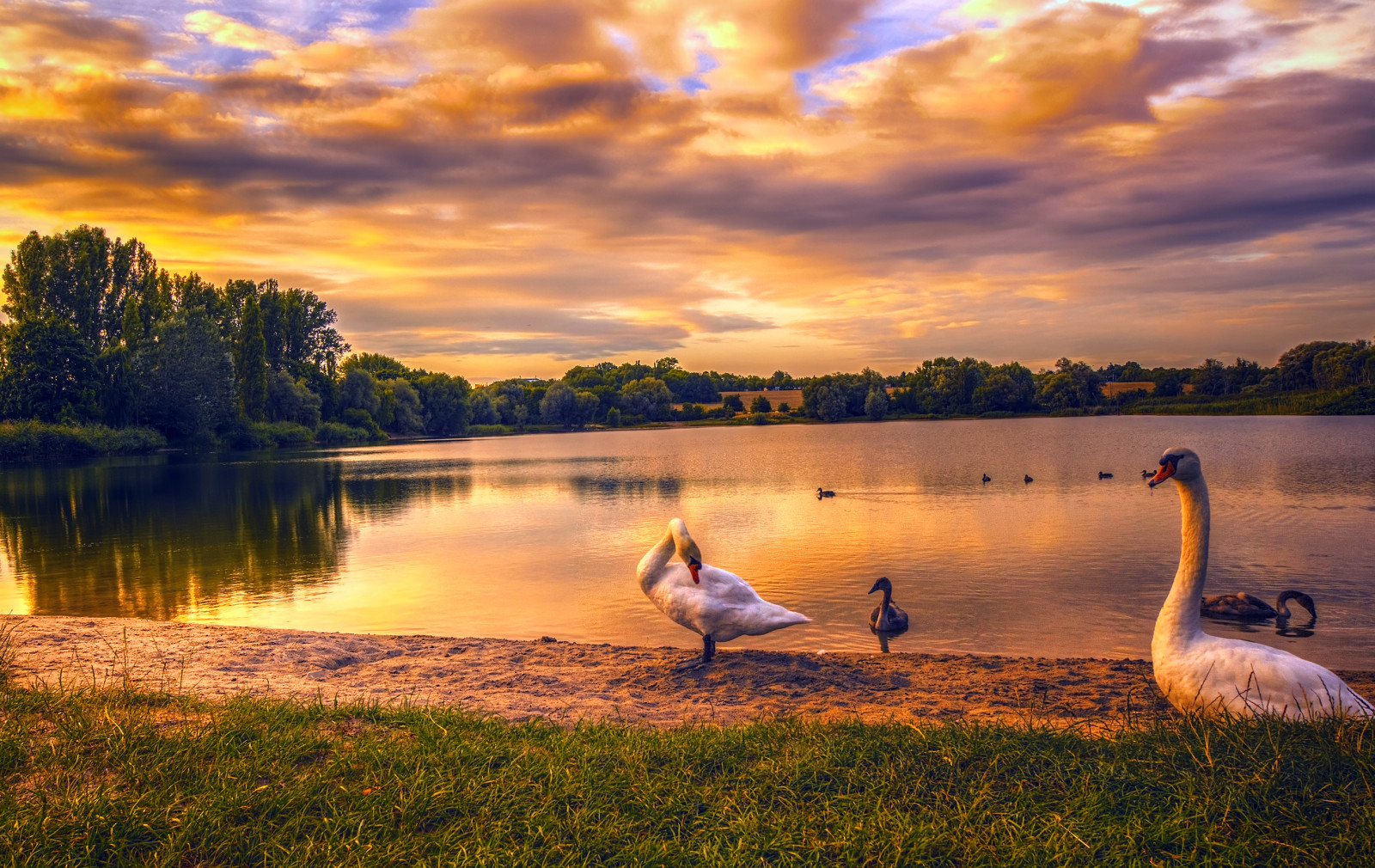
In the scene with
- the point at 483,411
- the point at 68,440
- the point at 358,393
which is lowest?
the point at 68,440

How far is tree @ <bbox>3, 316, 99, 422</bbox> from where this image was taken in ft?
216

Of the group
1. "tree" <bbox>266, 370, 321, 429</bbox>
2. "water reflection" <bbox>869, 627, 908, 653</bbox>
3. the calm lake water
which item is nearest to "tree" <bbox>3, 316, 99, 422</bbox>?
"tree" <bbox>266, 370, 321, 429</bbox>

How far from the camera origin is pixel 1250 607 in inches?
484

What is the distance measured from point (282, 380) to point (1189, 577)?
10158 cm

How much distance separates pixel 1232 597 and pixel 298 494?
3649 centimetres

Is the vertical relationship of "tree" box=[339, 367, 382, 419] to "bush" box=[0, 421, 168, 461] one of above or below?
above

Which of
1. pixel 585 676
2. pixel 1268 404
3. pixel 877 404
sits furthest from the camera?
pixel 877 404

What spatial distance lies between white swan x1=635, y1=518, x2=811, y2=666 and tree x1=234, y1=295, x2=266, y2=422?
91.0 m

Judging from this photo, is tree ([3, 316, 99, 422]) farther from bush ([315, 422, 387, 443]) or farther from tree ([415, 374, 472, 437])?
tree ([415, 374, 472, 437])

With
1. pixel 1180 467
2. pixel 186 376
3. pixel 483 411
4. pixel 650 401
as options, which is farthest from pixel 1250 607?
pixel 650 401

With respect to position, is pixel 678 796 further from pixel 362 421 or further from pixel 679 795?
pixel 362 421

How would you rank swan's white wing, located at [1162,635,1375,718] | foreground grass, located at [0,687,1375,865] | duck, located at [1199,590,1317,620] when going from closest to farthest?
foreground grass, located at [0,687,1375,865] < swan's white wing, located at [1162,635,1375,718] < duck, located at [1199,590,1317,620]

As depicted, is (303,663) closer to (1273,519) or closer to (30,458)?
(1273,519)

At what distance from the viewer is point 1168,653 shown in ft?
18.6
